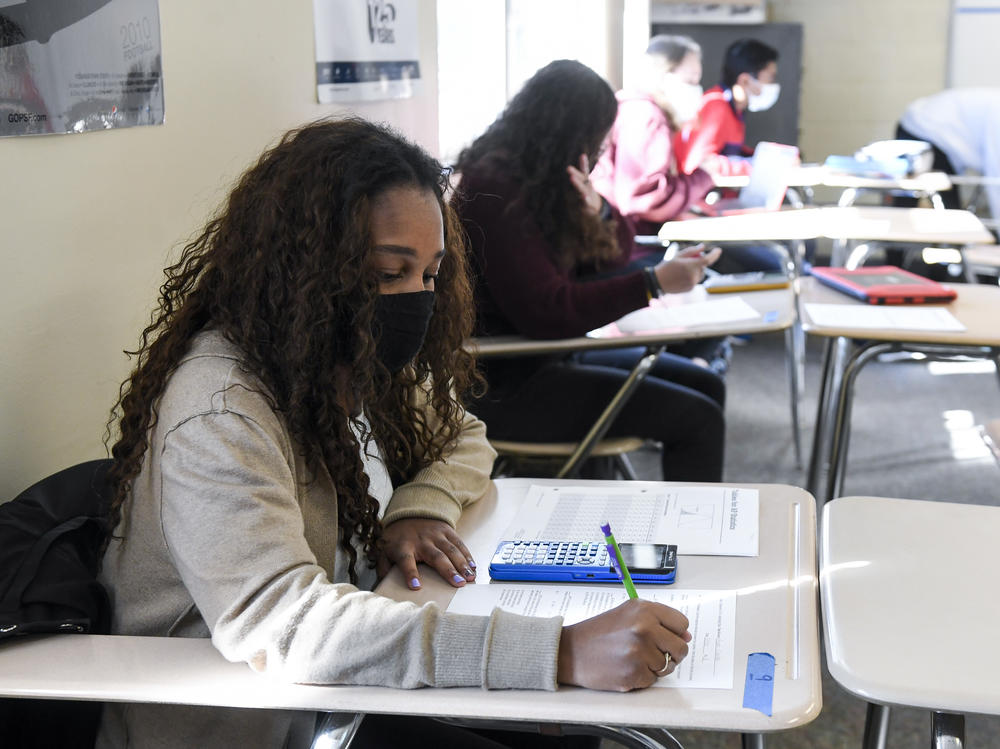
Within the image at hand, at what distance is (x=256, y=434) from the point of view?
105 cm

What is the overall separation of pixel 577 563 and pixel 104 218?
0.78 m

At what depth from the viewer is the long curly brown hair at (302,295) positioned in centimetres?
111

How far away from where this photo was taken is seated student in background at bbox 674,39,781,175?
4828 mm

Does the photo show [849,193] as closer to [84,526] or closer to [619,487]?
[619,487]

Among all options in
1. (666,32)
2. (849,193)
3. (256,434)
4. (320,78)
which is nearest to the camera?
(256,434)

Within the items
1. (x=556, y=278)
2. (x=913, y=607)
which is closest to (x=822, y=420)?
(x=556, y=278)

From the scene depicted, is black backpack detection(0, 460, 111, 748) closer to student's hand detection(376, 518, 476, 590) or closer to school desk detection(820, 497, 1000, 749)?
student's hand detection(376, 518, 476, 590)

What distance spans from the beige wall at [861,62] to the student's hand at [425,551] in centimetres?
686

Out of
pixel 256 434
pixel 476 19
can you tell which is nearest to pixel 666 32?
pixel 476 19

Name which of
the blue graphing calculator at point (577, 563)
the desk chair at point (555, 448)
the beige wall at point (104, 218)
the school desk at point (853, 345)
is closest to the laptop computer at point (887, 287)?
the school desk at point (853, 345)

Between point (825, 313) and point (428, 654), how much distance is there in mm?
1765

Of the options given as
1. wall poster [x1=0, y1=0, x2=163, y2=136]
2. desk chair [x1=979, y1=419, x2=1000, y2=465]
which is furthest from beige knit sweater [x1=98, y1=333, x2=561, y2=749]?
desk chair [x1=979, y1=419, x2=1000, y2=465]

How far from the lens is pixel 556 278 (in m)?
2.28

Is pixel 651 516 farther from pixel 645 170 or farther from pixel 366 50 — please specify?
pixel 645 170
